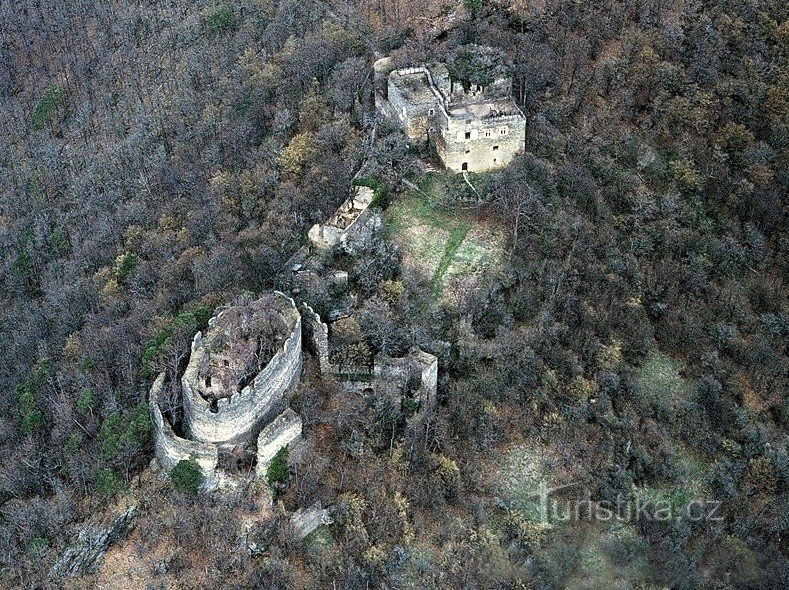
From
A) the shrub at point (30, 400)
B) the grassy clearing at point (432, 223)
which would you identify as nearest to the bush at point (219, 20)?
the grassy clearing at point (432, 223)

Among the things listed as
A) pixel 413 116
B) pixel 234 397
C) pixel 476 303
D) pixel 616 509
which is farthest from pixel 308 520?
pixel 413 116

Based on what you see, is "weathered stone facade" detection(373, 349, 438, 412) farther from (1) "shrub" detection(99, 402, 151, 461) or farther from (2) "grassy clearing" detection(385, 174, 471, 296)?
(1) "shrub" detection(99, 402, 151, 461)

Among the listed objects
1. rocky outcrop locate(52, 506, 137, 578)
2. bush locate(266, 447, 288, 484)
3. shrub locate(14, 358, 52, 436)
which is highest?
bush locate(266, 447, 288, 484)

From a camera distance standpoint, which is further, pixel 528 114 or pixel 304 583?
pixel 528 114

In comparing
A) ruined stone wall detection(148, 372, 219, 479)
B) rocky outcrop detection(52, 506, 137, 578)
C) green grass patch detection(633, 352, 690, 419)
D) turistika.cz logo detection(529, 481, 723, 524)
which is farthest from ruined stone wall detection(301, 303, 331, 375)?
green grass patch detection(633, 352, 690, 419)

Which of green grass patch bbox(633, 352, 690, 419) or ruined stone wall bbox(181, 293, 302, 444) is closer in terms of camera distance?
ruined stone wall bbox(181, 293, 302, 444)

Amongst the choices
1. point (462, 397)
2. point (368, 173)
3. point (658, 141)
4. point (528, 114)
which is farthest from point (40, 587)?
point (658, 141)

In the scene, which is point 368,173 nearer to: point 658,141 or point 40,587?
point 658,141
